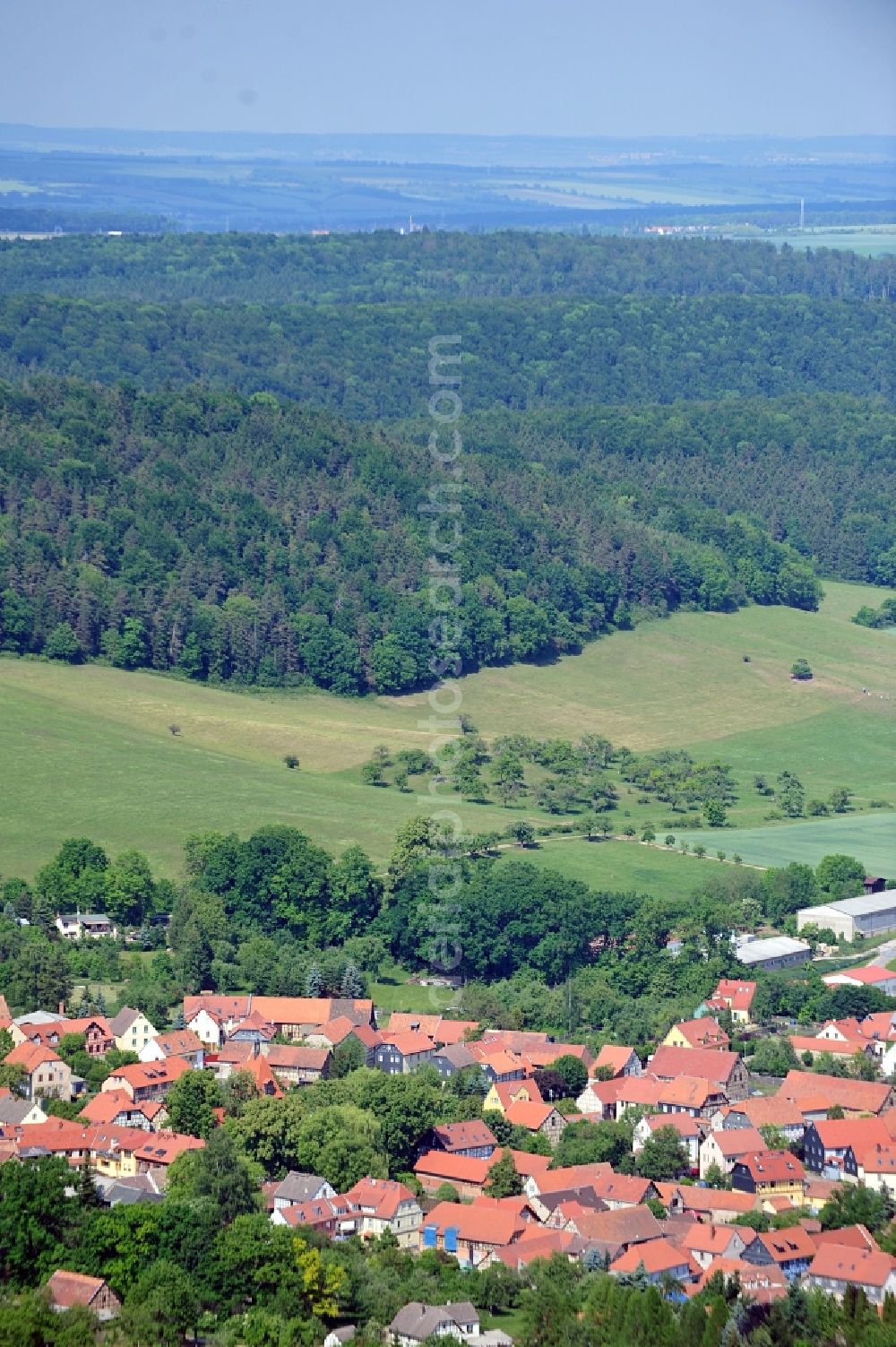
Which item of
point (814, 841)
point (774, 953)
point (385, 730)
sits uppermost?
point (774, 953)

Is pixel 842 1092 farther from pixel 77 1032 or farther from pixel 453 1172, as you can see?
pixel 77 1032

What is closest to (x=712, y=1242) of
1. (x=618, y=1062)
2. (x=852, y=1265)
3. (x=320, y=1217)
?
(x=852, y=1265)

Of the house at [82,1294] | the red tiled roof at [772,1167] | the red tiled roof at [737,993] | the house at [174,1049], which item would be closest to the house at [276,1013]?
the house at [174,1049]

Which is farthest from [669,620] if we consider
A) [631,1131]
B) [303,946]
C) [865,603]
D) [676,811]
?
[631,1131]

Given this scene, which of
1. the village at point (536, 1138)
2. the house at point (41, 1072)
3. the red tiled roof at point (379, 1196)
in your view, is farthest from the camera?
the house at point (41, 1072)

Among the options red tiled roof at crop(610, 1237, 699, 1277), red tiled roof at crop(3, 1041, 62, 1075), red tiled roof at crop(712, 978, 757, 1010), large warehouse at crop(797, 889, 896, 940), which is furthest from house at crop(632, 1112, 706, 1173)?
large warehouse at crop(797, 889, 896, 940)

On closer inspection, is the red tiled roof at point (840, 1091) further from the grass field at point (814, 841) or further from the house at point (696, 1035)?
the grass field at point (814, 841)
